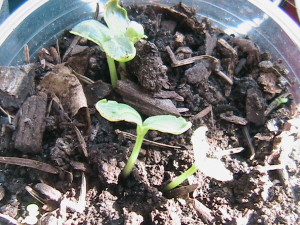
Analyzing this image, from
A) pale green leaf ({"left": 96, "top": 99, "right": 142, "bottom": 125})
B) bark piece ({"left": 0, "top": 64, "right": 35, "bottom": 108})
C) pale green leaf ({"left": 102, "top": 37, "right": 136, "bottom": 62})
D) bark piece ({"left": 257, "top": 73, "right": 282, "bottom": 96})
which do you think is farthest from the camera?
bark piece ({"left": 257, "top": 73, "right": 282, "bottom": 96})

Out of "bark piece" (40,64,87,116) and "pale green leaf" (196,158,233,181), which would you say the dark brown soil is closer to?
"bark piece" (40,64,87,116)

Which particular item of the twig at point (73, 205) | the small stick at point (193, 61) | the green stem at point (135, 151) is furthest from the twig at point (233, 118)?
the twig at point (73, 205)

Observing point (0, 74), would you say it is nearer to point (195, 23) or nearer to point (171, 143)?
point (171, 143)

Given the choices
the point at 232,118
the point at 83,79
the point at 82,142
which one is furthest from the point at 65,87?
the point at 232,118

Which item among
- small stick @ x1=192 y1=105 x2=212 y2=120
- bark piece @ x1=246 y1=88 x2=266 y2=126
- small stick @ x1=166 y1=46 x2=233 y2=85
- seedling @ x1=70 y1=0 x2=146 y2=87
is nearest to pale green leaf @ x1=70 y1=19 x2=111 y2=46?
seedling @ x1=70 y1=0 x2=146 y2=87

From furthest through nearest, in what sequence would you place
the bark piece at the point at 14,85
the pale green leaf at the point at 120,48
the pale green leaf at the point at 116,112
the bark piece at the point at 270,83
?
1. the bark piece at the point at 270,83
2. the bark piece at the point at 14,85
3. the pale green leaf at the point at 120,48
4. the pale green leaf at the point at 116,112

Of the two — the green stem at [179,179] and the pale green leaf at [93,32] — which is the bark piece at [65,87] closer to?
the pale green leaf at [93,32]

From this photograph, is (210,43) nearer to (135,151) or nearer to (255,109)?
(255,109)

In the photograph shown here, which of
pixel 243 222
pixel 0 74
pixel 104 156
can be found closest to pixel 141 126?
Result: pixel 104 156
